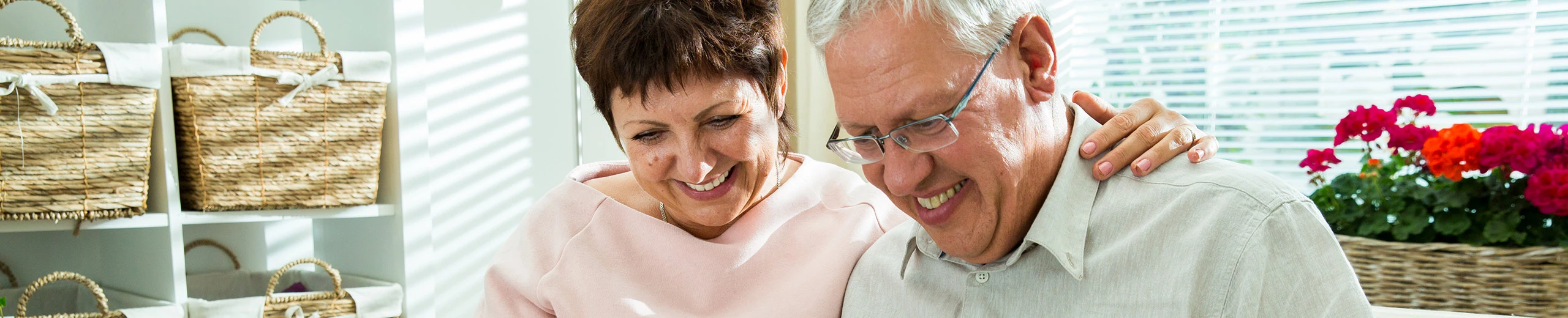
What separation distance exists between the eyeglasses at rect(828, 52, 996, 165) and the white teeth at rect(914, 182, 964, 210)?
0.21 ft

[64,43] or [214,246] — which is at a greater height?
[64,43]

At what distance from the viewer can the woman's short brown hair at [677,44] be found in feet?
4.50

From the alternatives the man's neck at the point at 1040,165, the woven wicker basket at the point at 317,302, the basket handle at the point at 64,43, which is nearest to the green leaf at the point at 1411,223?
the man's neck at the point at 1040,165

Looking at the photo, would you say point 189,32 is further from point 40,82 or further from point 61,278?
point 61,278

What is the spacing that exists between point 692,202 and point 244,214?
111 centimetres

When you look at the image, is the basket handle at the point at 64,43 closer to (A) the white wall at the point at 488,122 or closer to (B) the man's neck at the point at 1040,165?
(A) the white wall at the point at 488,122

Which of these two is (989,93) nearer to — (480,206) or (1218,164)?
(1218,164)

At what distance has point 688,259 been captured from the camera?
153 cm

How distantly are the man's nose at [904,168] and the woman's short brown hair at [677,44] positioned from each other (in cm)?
33

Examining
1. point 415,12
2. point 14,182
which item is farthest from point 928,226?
point 14,182

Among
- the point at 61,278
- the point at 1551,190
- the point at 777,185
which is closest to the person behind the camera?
the point at 777,185

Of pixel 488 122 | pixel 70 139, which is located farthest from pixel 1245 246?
pixel 488 122

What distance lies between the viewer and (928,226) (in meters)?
1.18

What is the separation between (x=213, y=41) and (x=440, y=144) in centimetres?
55
